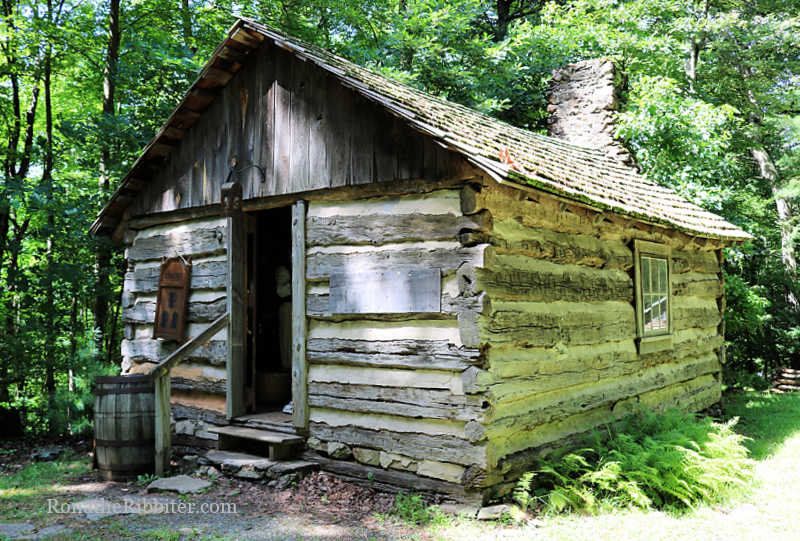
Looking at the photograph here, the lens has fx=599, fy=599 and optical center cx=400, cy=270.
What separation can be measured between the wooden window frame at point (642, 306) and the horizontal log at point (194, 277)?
5.49 metres

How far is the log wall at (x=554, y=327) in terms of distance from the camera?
5.53 m

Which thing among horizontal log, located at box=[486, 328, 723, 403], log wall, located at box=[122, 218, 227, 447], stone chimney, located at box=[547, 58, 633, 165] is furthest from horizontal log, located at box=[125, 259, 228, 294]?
stone chimney, located at box=[547, 58, 633, 165]

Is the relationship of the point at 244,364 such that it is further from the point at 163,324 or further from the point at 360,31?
the point at 360,31

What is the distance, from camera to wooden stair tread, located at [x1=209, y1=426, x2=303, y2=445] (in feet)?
21.3

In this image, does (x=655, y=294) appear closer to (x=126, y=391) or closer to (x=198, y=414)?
(x=198, y=414)

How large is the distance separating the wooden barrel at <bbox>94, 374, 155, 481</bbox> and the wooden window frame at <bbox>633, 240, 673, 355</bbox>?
6.31 metres

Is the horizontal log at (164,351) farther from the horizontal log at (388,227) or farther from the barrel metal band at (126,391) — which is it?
the horizontal log at (388,227)

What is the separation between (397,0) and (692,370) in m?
14.1

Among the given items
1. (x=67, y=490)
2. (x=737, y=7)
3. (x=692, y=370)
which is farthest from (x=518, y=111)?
(x=67, y=490)

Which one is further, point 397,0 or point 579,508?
point 397,0

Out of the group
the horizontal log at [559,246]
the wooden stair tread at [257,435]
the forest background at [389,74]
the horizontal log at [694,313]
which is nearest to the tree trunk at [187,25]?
the forest background at [389,74]

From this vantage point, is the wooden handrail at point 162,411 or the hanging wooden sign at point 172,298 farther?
the hanging wooden sign at point 172,298

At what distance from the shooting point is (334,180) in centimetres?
651

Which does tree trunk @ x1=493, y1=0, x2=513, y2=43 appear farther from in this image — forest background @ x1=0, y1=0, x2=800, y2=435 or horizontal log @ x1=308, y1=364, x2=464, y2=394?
horizontal log @ x1=308, y1=364, x2=464, y2=394
